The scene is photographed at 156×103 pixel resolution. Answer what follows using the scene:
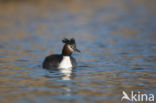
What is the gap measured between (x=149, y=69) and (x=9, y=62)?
554 cm

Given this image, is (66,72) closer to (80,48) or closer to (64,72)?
(64,72)

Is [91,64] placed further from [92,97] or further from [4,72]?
[92,97]

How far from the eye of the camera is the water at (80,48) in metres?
12.4

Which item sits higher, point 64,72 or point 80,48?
point 80,48

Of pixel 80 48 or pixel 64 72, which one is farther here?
pixel 80 48

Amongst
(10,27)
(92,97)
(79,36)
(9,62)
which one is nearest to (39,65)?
(9,62)

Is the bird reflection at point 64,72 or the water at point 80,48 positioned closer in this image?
the water at point 80,48

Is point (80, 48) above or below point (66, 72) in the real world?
above

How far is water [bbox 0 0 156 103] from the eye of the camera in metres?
12.4

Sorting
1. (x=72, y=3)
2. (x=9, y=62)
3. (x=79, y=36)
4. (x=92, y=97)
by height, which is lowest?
(x=92, y=97)

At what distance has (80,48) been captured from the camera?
21.5 metres

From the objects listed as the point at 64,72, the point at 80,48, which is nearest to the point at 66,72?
the point at 64,72

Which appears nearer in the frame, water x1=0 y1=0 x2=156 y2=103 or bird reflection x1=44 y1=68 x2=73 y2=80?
water x1=0 y1=0 x2=156 y2=103

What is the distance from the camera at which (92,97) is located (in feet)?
37.7
